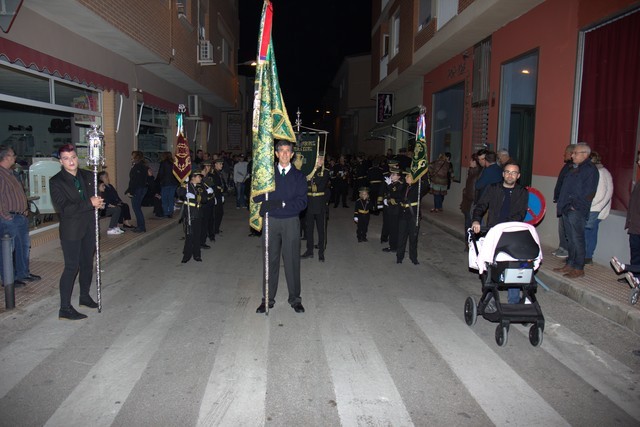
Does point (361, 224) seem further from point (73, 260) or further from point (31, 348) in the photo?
point (31, 348)

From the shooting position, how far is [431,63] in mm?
20156

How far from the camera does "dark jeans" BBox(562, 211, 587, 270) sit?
8211 millimetres

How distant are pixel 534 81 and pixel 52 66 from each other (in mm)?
12365

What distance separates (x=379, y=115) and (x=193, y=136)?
36.3 feet

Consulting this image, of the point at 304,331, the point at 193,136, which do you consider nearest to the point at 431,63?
the point at 193,136

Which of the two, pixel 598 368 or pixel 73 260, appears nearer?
pixel 598 368

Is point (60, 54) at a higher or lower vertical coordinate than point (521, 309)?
higher

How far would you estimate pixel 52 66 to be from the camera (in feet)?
32.8

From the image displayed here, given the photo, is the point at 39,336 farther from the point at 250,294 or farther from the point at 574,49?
the point at 574,49

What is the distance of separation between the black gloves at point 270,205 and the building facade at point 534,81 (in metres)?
6.42

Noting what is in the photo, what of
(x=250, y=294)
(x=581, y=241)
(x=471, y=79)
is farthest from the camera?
(x=471, y=79)

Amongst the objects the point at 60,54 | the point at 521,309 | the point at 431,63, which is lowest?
the point at 521,309

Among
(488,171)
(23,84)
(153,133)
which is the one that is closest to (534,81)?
(488,171)

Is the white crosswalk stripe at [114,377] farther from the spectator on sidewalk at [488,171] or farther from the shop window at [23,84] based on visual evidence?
the spectator on sidewalk at [488,171]
